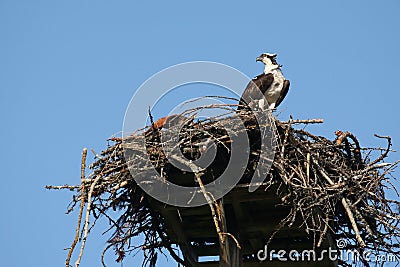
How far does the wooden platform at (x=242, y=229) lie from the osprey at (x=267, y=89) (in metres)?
1.31

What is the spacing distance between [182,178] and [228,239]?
0.88 meters

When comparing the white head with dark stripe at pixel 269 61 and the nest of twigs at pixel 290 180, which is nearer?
the nest of twigs at pixel 290 180

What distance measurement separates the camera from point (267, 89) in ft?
32.5

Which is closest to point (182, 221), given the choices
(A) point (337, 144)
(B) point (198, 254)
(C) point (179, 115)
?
(B) point (198, 254)

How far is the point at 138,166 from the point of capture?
27.5 ft

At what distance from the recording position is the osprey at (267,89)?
376 inches

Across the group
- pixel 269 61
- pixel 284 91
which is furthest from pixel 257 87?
pixel 269 61

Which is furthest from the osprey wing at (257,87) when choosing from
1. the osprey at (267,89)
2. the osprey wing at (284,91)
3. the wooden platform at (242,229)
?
the wooden platform at (242,229)

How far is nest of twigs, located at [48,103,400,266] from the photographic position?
8141 millimetres

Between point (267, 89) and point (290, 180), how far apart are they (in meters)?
2.14

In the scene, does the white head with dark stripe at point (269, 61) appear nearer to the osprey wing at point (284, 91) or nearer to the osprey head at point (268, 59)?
the osprey head at point (268, 59)

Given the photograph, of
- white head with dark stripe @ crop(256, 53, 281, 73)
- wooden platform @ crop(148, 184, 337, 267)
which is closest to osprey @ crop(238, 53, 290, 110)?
white head with dark stripe @ crop(256, 53, 281, 73)

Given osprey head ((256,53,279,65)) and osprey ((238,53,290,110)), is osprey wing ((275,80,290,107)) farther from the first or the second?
osprey head ((256,53,279,65))

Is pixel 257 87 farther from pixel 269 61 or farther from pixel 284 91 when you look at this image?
pixel 269 61
